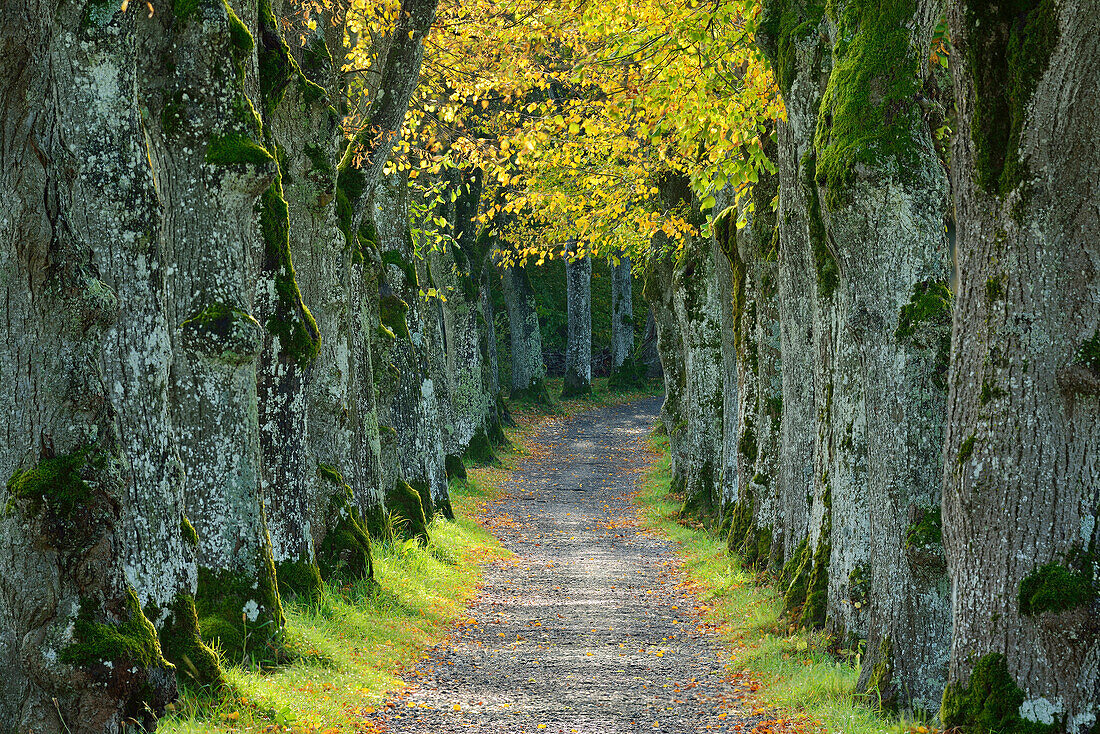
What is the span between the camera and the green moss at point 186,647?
6445 millimetres

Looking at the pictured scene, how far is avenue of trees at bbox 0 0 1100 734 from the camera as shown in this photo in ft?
15.6

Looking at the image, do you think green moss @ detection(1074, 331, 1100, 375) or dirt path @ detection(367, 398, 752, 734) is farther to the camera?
dirt path @ detection(367, 398, 752, 734)

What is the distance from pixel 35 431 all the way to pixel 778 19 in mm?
7663

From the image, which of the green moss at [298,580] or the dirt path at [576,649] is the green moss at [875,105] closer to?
the dirt path at [576,649]

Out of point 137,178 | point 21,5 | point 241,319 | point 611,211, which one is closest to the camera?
point 21,5

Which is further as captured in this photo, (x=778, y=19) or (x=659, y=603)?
(x=659, y=603)

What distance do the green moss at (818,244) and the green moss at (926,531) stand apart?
2196mm

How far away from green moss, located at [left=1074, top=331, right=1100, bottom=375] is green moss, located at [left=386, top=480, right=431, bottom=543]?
35.8ft

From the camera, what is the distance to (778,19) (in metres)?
9.66

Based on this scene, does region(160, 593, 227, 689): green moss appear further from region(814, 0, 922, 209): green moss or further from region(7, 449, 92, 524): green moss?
region(814, 0, 922, 209): green moss

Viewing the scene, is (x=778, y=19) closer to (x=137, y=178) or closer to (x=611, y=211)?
(x=137, y=178)

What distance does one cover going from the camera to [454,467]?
893 inches

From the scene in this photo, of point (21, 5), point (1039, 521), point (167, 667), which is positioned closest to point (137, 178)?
point (21, 5)

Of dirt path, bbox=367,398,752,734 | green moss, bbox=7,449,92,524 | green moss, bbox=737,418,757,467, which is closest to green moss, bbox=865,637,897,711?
dirt path, bbox=367,398,752,734
